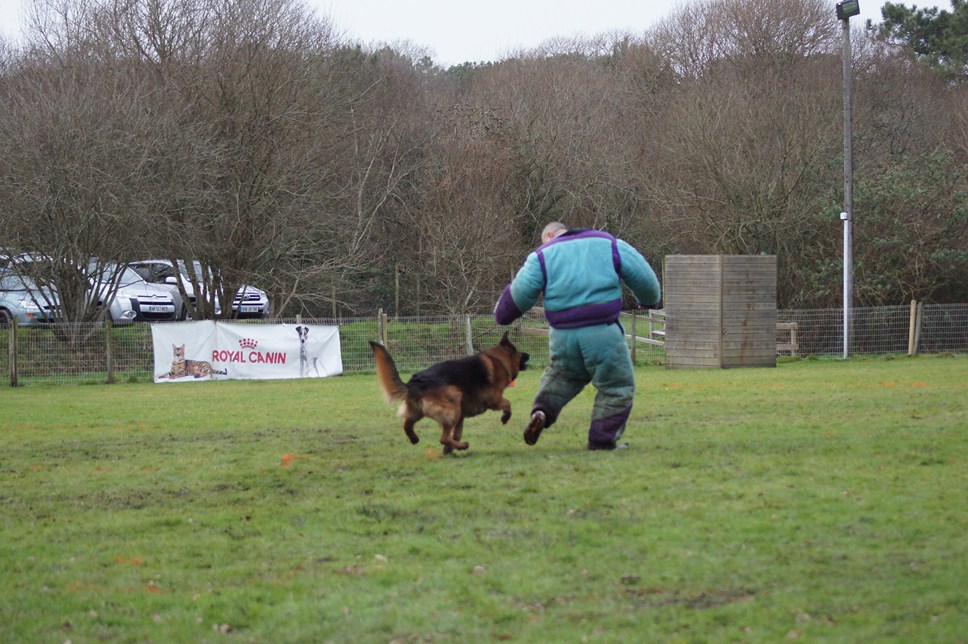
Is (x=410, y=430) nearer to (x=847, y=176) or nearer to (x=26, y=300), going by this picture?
(x=847, y=176)

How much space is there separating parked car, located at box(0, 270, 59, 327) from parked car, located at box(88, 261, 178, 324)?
106 cm

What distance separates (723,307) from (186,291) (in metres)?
15.1

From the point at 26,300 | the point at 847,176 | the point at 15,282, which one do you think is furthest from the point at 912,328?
the point at 15,282

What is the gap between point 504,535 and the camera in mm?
5902

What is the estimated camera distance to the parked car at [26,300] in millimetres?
25359

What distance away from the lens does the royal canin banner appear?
2252cm

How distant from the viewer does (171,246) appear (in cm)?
2784

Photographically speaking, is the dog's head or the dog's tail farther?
the dog's head

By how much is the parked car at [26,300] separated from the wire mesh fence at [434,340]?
4.98 feet

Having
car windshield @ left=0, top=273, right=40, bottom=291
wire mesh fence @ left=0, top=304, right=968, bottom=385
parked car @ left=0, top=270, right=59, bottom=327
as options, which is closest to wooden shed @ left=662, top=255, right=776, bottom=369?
wire mesh fence @ left=0, top=304, right=968, bottom=385

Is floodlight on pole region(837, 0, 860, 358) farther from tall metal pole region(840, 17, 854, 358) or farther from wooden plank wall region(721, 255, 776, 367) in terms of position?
wooden plank wall region(721, 255, 776, 367)

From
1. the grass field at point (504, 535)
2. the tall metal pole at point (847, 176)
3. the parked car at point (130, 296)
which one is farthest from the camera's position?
the parked car at point (130, 296)

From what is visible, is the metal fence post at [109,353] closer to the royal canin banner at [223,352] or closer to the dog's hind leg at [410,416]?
the royal canin banner at [223,352]

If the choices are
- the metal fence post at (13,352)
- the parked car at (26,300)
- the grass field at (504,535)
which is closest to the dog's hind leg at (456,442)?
the grass field at (504,535)
